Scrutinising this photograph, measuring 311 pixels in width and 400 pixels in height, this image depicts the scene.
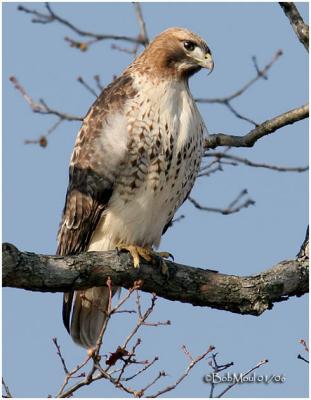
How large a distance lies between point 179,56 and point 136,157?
90 centimetres

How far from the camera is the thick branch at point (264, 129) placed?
196 inches

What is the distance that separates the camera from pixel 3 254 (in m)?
4.26

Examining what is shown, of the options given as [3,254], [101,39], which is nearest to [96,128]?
[101,39]

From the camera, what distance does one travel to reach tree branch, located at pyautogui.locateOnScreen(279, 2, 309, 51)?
4.80 m

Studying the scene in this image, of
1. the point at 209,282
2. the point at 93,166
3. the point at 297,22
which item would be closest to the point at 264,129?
the point at 297,22

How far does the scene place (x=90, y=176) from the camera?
18.9 ft

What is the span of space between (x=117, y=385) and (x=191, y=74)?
2592 mm

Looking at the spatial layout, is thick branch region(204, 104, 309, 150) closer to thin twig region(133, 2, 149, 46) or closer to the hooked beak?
the hooked beak

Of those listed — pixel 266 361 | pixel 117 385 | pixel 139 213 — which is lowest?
pixel 117 385

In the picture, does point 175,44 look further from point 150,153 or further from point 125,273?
point 125,273

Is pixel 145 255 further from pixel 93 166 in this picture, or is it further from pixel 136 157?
pixel 93 166

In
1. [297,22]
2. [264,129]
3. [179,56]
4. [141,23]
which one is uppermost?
[141,23]

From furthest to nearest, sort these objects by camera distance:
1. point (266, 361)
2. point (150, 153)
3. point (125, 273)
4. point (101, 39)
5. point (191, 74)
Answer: point (101, 39), point (191, 74), point (150, 153), point (125, 273), point (266, 361)

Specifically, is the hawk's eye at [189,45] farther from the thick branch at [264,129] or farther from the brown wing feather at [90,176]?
the thick branch at [264,129]
